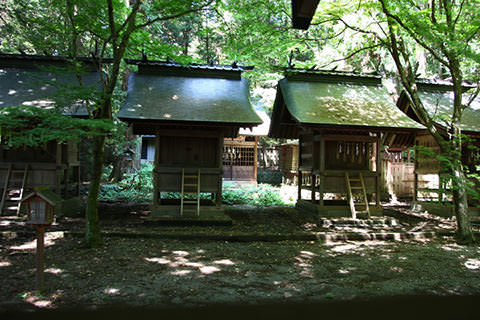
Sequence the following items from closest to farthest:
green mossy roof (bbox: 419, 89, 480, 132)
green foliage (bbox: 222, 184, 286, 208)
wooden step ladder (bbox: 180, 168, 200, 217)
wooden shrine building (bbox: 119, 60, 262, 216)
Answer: wooden shrine building (bbox: 119, 60, 262, 216), wooden step ladder (bbox: 180, 168, 200, 217), green mossy roof (bbox: 419, 89, 480, 132), green foliage (bbox: 222, 184, 286, 208)

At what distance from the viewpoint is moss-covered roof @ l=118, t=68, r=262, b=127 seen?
341 inches

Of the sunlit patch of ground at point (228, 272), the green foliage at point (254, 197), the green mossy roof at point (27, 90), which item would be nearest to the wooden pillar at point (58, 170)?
the green mossy roof at point (27, 90)

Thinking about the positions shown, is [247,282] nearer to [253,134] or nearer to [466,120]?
[466,120]

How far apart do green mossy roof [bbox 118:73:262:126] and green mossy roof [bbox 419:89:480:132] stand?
653 centimetres

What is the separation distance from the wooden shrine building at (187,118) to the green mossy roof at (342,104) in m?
1.56

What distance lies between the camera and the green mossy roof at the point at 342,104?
9.29 metres

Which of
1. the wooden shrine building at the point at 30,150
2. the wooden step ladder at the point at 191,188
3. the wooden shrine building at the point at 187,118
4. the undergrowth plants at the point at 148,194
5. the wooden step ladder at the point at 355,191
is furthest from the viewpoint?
the undergrowth plants at the point at 148,194

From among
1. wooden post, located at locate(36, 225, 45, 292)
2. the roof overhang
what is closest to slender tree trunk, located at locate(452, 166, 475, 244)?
the roof overhang

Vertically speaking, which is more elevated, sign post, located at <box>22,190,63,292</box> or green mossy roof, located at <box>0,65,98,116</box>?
green mossy roof, located at <box>0,65,98,116</box>

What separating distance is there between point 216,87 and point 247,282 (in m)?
7.03

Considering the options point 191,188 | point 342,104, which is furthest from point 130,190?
point 342,104

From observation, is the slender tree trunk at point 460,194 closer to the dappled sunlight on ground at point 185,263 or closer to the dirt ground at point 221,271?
the dirt ground at point 221,271

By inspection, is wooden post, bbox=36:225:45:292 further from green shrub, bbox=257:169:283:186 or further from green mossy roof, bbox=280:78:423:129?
green shrub, bbox=257:169:283:186

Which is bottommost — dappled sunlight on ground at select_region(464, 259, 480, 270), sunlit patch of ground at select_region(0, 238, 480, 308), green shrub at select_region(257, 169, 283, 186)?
dappled sunlight on ground at select_region(464, 259, 480, 270)
